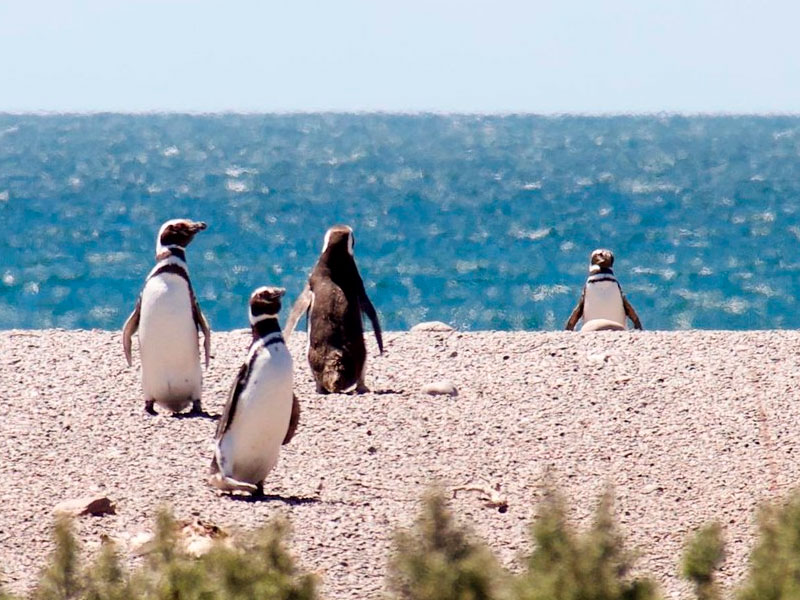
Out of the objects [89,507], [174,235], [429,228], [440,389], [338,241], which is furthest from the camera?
[429,228]

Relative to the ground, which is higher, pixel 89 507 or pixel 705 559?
pixel 705 559

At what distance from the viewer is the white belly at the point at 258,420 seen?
20.4 ft

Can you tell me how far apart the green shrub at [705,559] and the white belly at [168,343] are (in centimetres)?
458

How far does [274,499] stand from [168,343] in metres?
1.67

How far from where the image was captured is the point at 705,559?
10.8 ft

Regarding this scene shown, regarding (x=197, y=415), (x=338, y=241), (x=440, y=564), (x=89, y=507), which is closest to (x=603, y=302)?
(x=338, y=241)

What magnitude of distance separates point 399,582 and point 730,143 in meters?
72.4

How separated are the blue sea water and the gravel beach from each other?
9867mm

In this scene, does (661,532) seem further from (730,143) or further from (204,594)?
(730,143)

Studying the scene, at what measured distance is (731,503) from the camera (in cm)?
621

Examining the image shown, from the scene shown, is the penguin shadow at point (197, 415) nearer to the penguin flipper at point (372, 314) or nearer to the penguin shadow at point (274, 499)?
the penguin flipper at point (372, 314)

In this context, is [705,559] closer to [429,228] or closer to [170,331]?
[170,331]

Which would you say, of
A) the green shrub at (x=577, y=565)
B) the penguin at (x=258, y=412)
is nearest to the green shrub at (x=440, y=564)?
the green shrub at (x=577, y=565)

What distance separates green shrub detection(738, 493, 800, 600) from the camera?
128 inches
